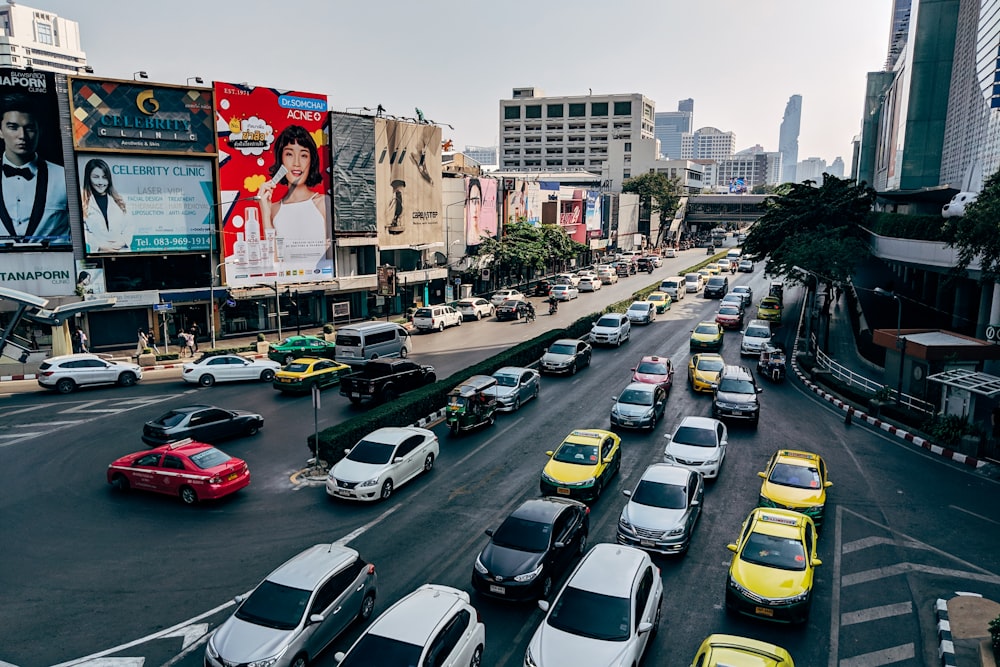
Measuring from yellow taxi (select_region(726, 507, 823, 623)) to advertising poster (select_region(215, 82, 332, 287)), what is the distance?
36.6 meters

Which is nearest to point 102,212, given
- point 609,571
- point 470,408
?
point 470,408

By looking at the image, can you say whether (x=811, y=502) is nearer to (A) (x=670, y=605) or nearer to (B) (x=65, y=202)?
(A) (x=670, y=605)

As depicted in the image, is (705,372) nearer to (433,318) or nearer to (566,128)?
(433,318)

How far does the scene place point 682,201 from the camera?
142750 millimetres

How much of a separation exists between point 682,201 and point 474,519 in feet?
439

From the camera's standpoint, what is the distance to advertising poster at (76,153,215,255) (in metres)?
38.0

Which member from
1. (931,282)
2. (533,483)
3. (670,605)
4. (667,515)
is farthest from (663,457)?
(931,282)

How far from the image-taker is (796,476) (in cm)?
1900

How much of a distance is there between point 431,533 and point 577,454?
514cm

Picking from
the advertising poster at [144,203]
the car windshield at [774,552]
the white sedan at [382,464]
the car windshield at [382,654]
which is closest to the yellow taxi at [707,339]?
the white sedan at [382,464]

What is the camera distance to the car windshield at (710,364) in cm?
3275

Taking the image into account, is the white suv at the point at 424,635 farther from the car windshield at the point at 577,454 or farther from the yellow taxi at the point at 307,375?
the yellow taxi at the point at 307,375

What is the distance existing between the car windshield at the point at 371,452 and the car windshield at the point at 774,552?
404 inches

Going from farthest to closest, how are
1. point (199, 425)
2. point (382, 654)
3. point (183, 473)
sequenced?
point (199, 425)
point (183, 473)
point (382, 654)
